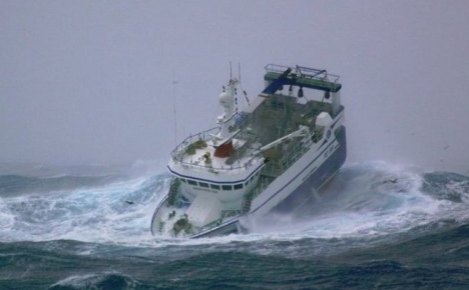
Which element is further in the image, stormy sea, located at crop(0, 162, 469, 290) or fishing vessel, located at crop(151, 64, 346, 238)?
fishing vessel, located at crop(151, 64, 346, 238)

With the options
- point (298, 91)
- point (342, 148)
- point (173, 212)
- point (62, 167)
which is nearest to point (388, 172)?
point (342, 148)

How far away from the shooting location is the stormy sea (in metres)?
38.9

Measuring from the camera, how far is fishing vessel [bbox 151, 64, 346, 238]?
46062 millimetres

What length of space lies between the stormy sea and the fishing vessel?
40.3 inches

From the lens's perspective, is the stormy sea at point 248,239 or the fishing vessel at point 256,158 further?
the fishing vessel at point 256,158

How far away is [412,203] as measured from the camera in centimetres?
4919

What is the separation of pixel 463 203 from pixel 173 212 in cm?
1476

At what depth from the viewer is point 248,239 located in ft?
147

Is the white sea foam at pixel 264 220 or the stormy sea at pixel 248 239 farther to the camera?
the white sea foam at pixel 264 220

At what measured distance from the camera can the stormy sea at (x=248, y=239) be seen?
38.9 m

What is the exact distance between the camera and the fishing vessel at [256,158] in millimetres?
46062

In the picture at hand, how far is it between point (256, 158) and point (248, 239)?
450 cm

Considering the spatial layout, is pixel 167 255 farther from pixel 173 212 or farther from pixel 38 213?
pixel 38 213

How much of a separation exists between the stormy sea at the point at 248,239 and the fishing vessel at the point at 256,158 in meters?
1.02
